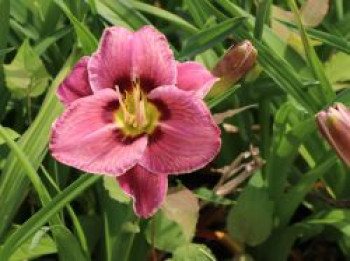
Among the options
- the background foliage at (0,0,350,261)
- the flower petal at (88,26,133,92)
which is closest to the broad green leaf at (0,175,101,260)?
the background foliage at (0,0,350,261)

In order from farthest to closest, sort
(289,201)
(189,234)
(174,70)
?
(289,201) → (189,234) → (174,70)

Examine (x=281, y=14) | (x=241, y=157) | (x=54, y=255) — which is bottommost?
(x=54, y=255)

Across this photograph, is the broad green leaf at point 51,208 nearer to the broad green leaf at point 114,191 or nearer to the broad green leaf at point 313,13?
the broad green leaf at point 114,191

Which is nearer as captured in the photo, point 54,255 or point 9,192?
point 9,192

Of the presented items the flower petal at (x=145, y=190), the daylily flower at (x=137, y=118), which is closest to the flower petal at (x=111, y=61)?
the daylily flower at (x=137, y=118)

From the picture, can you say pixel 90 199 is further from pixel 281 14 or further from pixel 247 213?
pixel 281 14

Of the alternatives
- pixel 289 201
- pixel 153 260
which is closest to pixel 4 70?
pixel 153 260

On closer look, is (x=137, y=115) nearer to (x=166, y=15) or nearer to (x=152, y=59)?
(x=152, y=59)

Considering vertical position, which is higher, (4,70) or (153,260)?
(4,70)
